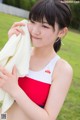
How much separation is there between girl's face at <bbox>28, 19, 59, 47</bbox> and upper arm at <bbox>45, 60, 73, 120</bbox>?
0.58 ft

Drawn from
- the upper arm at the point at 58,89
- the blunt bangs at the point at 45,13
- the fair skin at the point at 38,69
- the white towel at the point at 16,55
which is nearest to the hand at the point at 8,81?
the fair skin at the point at 38,69

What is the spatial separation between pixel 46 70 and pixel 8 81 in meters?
0.30

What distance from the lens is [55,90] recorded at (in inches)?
91.7

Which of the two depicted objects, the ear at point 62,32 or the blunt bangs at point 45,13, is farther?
the ear at point 62,32

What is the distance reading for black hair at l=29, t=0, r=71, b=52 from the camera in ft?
7.67

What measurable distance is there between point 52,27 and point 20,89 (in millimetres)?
431

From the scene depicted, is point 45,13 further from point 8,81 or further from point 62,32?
point 8,81

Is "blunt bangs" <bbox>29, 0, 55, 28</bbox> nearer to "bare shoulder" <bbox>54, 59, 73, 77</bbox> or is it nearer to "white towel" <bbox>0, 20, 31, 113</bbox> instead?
"white towel" <bbox>0, 20, 31, 113</bbox>

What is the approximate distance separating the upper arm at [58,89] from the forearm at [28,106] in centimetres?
9

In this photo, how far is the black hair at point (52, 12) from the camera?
234 centimetres

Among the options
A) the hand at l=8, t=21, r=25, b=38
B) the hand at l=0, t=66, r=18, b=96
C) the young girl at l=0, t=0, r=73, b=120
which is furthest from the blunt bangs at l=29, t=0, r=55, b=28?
the hand at l=0, t=66, r=18, b=96

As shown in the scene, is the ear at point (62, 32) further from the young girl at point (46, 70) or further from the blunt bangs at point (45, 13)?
the blunt bangs at point (45, 13)

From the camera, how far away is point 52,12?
2340mm

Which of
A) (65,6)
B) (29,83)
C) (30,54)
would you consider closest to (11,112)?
(29,83)
